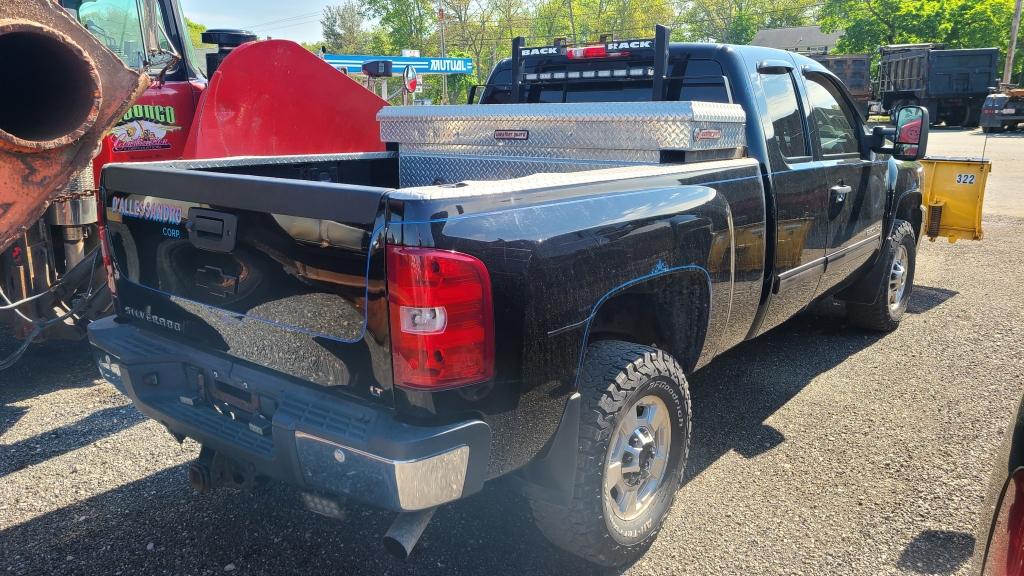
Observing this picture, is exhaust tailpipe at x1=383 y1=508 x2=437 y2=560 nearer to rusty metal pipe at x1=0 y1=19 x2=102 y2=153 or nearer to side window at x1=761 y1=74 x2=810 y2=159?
rusty metal pipe at x1=0 y1=19 x2=102 y2=153

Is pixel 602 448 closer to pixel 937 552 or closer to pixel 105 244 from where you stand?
pixel 937 552

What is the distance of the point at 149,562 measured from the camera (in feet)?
9.66

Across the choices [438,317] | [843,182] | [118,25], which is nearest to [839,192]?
[843,182]

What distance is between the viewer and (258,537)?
3.12 m

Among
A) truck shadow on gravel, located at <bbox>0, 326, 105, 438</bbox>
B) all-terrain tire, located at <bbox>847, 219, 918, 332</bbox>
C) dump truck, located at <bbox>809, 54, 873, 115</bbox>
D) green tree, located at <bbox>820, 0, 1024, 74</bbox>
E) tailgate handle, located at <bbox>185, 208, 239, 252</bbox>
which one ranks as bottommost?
truck shadow on gravel, located at <bbox>0, 326, 105, 438</bbox>

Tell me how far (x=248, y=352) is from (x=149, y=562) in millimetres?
1023

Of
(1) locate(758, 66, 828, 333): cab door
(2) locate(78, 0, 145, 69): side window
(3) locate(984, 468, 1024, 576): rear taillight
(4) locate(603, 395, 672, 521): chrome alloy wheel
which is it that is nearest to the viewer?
(3) locate(984, 468, 1024, 576): rear taillight

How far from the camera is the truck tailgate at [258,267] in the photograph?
2244 millimetres

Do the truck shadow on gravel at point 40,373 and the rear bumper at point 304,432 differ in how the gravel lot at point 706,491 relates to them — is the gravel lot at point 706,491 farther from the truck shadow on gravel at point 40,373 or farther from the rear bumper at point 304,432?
the rear bumper at point 304,432

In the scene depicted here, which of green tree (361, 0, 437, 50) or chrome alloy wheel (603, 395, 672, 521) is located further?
green tree (361, 0, 437, 50)

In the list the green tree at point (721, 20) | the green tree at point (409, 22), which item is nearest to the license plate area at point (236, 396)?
the green tree at point (409, 22)

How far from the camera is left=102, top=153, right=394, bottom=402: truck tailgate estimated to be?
224 cm

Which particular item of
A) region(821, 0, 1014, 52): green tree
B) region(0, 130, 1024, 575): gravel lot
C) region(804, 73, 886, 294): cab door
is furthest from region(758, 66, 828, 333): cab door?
region(821, 0, 1014, 52): green tree

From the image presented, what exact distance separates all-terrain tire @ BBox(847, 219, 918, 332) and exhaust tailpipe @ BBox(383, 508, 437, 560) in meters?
4.37
